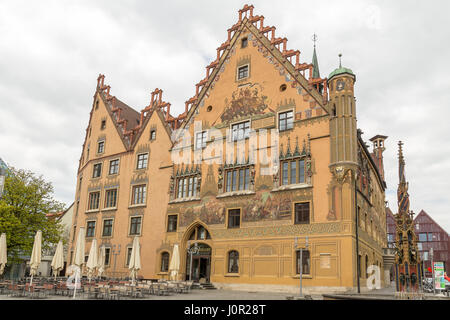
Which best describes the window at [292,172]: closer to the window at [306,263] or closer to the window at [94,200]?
the window at [306,263]

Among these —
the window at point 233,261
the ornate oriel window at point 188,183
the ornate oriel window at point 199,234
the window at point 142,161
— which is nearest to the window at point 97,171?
the window at point 142,161

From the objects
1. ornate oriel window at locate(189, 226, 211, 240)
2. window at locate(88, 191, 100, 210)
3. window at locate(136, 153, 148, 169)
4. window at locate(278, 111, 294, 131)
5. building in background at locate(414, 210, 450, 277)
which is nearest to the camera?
window at locate(278, 111, 294, 131)

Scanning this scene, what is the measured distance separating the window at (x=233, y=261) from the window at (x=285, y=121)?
897 cm

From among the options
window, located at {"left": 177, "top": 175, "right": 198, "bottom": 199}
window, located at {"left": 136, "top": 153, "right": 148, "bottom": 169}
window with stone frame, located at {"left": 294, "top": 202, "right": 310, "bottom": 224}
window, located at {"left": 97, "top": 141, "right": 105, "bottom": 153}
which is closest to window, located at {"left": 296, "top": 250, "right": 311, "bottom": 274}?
window with stone frame, located at {"left": 294, "top": 202, "right": 310, "bottom": 224}

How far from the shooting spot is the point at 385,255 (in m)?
36.2

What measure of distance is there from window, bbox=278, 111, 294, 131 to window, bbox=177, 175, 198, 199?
7748mm

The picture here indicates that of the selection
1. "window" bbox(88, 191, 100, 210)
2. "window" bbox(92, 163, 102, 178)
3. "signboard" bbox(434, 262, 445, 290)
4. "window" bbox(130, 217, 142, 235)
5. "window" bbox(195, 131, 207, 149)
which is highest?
"window" bbox(195, 131, 207, 149)

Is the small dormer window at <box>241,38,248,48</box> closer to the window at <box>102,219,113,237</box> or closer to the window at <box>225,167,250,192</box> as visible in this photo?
the window at <box>225,167,250,192</box>

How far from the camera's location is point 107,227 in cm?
3534

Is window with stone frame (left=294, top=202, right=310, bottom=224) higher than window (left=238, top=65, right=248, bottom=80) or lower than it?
lower

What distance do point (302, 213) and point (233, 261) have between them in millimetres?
5940

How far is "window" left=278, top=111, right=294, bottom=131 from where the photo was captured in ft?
88.7

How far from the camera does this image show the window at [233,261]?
26891mm
